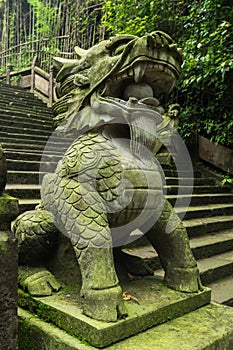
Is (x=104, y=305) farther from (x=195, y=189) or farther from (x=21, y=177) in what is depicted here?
(x=195, y=189)

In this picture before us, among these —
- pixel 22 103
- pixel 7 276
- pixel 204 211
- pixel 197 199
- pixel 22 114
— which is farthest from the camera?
pixel 22 103

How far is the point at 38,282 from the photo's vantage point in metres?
1.46

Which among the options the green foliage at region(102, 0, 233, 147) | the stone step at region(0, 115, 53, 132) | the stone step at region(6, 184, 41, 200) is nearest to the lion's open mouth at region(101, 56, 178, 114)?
the stone step at region(6, 184, 41, 200)

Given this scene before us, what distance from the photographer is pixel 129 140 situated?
1.54 metres

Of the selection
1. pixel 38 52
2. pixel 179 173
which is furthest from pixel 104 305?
pixel 38 52

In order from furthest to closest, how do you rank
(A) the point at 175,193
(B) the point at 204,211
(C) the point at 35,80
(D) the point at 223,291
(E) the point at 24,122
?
1. (C) the point at 35,80
2. (E) the point at 24,122
3. (A) the point at 175,193
4. (B) the point at 204,211
5. (D) the point at 223,291

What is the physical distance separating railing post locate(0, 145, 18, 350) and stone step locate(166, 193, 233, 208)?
2676mm

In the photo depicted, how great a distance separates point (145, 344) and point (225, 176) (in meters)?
4.86

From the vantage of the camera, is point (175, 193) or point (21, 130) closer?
point (175, 193)

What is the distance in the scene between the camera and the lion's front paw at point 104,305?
1211 millimetres

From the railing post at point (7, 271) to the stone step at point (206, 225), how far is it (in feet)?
8.20

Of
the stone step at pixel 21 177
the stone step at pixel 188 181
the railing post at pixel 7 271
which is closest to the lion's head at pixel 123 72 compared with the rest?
the railing post at pixel 7 271

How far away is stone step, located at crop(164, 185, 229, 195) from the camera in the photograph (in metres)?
4.35

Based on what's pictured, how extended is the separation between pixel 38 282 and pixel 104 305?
0.38 m
